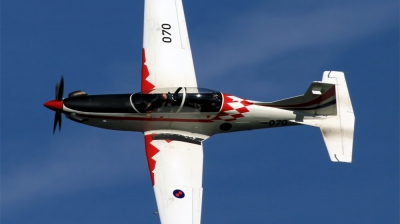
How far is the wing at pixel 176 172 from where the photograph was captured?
32812 millimetres

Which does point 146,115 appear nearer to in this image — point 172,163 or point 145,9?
point 172,163

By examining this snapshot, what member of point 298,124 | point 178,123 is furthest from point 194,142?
point 298,124

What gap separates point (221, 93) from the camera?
35.6 m

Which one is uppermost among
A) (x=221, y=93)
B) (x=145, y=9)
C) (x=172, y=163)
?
(x=145, y=9)

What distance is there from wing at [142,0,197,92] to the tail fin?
123 inches

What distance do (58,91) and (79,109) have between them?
936 mm

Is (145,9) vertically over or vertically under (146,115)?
over

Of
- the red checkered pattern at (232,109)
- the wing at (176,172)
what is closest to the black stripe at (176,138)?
the wing at (176,172)

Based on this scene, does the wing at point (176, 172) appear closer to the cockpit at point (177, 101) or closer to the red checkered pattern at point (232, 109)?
the cockpit at point (177, 101)

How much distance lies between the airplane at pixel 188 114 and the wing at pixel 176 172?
32 millimetres

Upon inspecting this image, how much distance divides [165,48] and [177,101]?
2977 mm

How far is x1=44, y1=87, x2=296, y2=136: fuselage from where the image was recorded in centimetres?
3491

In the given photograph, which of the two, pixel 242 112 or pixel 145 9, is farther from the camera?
pixel 145 9

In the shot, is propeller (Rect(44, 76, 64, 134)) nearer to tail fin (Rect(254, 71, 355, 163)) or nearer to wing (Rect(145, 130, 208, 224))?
wing (Rect(145, 130, 208, 224))
